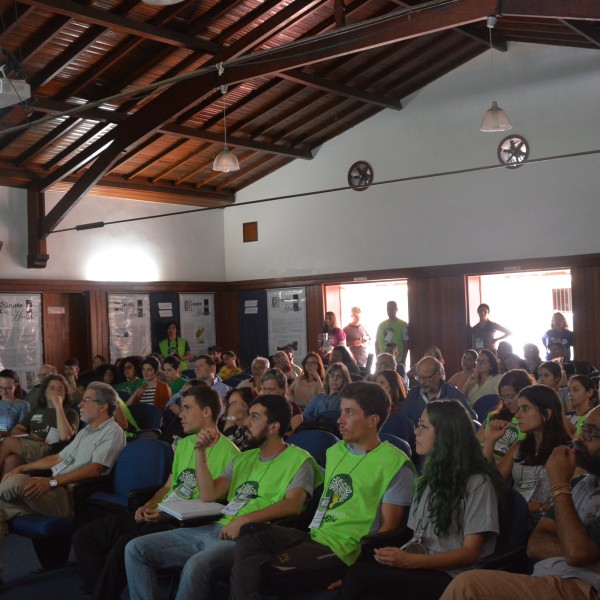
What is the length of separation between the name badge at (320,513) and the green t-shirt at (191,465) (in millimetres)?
754

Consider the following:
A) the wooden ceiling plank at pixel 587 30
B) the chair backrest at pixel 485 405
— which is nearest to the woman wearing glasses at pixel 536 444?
the chair backrest at pixel 485 405

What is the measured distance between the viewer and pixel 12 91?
478 cm

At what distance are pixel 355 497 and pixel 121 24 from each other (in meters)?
6.53

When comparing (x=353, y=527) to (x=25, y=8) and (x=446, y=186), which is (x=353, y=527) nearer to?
(x=25, y=8)

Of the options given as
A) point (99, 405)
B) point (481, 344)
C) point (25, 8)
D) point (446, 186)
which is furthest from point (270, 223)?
point (99, 405)

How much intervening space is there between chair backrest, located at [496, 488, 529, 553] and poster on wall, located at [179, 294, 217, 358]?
11177mm

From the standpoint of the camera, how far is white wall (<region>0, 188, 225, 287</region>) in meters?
11.7

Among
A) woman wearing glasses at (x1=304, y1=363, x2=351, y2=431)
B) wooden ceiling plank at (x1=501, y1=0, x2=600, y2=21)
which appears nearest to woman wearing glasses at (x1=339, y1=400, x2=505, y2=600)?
woman wearing glasses at (x1=304, y1=363, x2=351, y2=431)

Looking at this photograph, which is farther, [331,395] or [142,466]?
[331,395]

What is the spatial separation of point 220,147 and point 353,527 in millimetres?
9804

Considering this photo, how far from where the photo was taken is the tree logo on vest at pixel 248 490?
3.89 m

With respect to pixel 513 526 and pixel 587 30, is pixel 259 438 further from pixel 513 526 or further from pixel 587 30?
pixel 587 30

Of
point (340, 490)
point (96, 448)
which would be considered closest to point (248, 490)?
point (340, 490)

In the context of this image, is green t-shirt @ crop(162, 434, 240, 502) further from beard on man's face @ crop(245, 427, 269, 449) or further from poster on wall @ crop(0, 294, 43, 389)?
poster on wall @ crop(0, 294, 43, 389)
